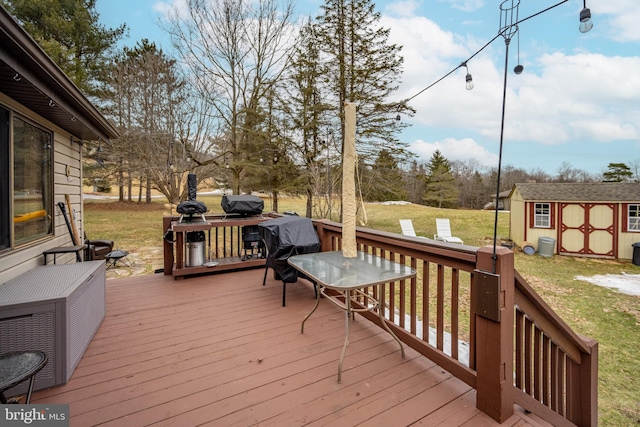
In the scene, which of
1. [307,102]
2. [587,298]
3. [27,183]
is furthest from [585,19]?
[307,102]

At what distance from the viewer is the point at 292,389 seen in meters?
1.77

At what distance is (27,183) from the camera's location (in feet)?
9.32

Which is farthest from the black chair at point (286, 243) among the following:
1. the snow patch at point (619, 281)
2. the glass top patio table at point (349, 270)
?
the snow patch at point (619, 281)

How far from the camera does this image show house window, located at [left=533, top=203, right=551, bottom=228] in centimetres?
1050

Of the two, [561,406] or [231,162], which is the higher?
[231,162]

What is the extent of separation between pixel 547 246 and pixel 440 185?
16.7 metres

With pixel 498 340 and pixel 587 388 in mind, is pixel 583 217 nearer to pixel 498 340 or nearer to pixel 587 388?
pixel 587 388

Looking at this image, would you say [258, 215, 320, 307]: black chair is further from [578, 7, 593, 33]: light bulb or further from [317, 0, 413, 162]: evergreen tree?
[317, 0, 413, 162]: evergreen tree

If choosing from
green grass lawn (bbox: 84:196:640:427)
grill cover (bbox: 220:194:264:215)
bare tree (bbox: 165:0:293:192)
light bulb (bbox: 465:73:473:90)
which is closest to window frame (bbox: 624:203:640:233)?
green grass lawn (bbox: 84:196:640:427)

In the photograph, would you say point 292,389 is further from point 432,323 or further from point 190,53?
point 190,53

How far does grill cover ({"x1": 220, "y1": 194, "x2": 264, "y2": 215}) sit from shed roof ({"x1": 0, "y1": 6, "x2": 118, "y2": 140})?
6.40 feet

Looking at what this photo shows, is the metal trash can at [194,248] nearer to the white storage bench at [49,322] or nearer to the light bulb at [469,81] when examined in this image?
the white storage bench at [49,322]

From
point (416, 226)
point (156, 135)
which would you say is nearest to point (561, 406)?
point (156, 135)

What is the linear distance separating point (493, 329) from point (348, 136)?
164cm
